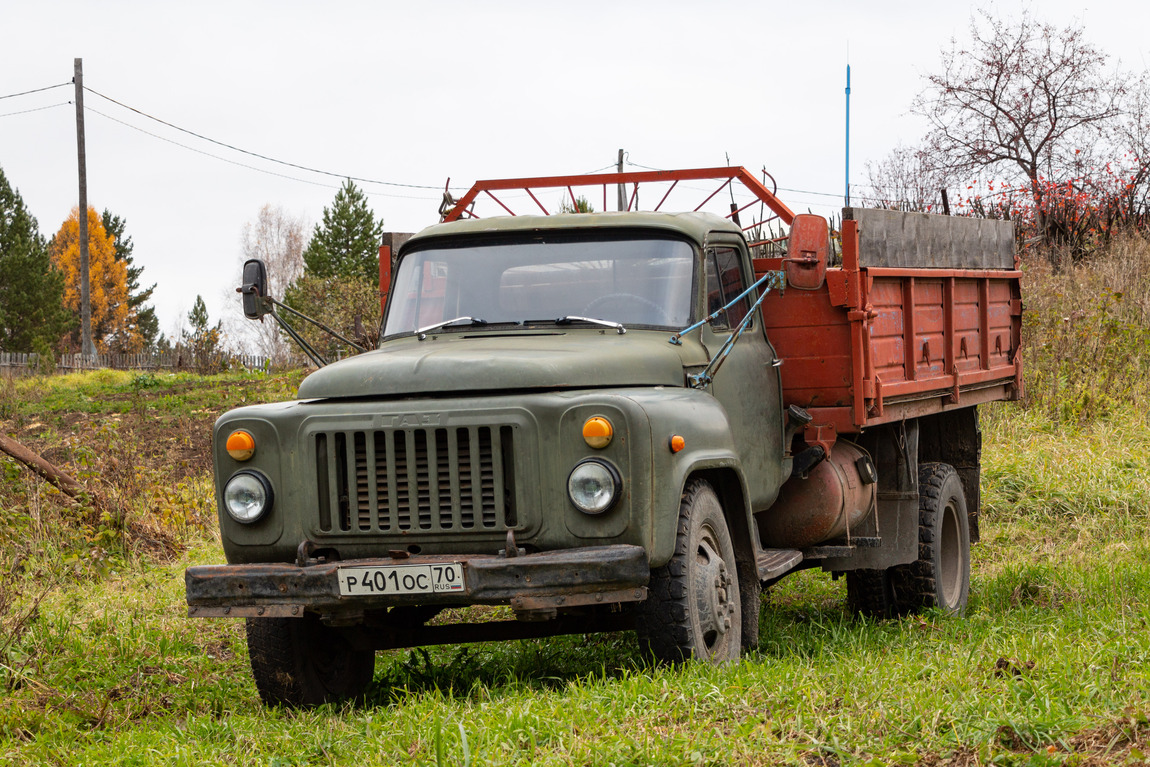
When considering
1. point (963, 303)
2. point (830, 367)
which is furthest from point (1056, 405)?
point (830, 367)

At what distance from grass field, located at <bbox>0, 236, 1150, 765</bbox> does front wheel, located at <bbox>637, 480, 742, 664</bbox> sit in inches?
7.1

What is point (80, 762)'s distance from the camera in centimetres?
494

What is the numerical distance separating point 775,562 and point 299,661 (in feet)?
7.55

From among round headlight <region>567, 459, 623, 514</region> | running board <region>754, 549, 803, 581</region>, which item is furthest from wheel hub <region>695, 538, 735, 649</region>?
round headlight <region>567, 459, 623, 514</region>

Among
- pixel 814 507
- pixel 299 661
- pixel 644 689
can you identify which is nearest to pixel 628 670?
pixel 644 689

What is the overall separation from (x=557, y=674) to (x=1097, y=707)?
2.77m

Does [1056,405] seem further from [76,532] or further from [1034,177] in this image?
[1034,177]

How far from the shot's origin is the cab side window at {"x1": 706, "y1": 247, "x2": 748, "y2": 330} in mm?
6457

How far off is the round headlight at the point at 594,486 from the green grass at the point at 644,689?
Answer: 0.67 metres

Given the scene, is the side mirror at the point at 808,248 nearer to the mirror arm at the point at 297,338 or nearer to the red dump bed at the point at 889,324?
the red dump bed at the point at 889,324

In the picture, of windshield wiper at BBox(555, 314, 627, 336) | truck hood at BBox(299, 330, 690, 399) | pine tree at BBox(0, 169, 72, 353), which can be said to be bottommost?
truck hood at BBox(299, 330, 690, 399)

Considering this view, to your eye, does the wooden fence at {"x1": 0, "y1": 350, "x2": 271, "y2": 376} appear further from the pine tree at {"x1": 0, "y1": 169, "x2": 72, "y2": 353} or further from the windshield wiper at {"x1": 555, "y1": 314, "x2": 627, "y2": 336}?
the windshield wiper at {"x1": 555, "y1": 314, "x2": 627, "y2": 336}

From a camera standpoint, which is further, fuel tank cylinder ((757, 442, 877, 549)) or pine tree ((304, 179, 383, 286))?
pine tree ((304, 179, 383, 286))

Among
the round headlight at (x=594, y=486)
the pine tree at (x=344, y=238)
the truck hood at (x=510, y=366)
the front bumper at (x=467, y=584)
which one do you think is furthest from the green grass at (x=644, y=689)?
the pine tree at (x=344, y=238)
